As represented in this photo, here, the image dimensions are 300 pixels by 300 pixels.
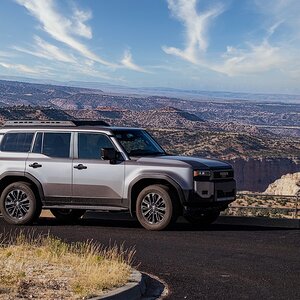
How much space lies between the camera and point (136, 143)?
40.5 ft

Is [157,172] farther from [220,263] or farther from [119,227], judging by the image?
[220,263]

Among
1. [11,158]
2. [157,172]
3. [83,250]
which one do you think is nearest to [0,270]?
[83,250]

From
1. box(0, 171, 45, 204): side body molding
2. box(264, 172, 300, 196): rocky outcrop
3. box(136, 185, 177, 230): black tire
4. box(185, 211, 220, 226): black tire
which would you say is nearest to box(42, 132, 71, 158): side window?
box(0, 171, 45, 204): side body molding

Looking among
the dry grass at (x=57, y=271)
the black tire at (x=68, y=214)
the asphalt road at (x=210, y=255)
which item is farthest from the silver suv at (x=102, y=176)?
the dry grass at (x=57, y=271)

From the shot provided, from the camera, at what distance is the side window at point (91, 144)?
1199 centimetres

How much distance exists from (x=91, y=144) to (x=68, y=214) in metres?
2.08

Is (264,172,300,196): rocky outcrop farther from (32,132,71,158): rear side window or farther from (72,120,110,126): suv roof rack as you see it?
(32,132,71,158): rear side window

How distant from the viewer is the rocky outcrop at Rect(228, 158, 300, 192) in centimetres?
7738

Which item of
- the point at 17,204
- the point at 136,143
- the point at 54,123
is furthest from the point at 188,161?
the point at 17,204

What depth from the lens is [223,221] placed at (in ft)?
43.6

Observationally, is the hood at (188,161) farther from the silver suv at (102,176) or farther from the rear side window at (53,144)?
the rear side window at (53,144)

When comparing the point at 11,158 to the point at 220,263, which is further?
the point at 11,158

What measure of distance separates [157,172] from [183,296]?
4734 mm

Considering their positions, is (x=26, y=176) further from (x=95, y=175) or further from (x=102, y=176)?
(x=102, y=176)
